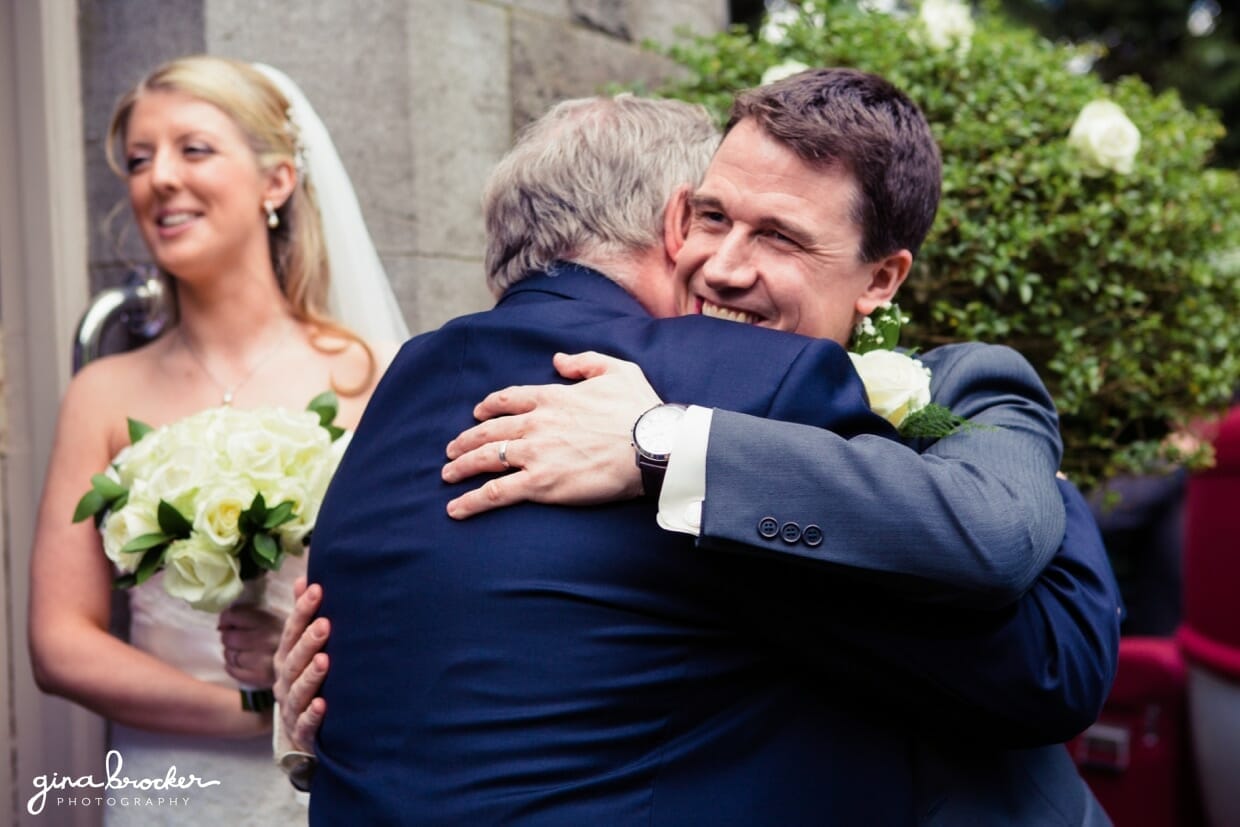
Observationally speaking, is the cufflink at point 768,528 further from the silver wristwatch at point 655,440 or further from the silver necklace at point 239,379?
the silver necklace at point 239,379

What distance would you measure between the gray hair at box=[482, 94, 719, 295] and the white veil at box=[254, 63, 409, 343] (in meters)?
1.35

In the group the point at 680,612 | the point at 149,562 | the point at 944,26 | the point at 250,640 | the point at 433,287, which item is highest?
the point at 944,26

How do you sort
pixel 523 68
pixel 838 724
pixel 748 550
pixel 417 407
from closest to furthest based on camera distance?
pixel 748 550, pixel 838 724, pixel 417 407, pixel 523 68

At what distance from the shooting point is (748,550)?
161cm

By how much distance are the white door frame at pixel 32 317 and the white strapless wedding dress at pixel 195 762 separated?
0.42 meters

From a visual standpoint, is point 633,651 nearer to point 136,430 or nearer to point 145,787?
point 136,430

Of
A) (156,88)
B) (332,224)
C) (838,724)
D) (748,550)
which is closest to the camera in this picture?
(748,550)

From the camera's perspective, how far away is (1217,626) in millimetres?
4129

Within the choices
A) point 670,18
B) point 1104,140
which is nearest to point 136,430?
point 1104,140

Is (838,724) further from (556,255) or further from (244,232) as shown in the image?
(244,232)

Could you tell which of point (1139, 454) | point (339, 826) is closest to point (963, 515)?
point (339, 826)

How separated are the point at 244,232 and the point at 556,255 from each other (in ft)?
5.23

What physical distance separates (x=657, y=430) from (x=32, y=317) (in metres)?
2.52

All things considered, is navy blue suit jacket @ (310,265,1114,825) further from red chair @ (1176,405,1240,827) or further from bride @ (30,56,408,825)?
red chair @ (1176,405,1240,827)
